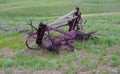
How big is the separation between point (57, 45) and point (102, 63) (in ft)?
5.87

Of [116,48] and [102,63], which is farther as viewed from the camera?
[116,48]

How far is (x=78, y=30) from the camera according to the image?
10703 millimetres

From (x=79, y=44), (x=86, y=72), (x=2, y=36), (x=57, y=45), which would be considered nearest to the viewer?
(x=86, y=72)

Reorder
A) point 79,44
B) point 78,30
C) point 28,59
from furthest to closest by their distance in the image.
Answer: point 78,30 → point 79,44 → point 28,59

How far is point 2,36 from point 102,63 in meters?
5.81

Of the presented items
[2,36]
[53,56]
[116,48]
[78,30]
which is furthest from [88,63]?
[2,36]

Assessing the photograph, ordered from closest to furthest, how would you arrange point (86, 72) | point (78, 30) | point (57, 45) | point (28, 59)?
point (86, 72)
point (28, 59)
point (57, 45)
point (78, 30)

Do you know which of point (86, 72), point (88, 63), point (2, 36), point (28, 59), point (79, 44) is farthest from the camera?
point (2, 36)

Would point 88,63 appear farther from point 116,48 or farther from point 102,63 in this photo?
point 116,48

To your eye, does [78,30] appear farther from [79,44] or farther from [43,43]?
[43,43]

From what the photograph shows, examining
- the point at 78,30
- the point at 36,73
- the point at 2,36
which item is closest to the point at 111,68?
the point at 36,73

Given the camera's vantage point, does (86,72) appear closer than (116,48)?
Yes

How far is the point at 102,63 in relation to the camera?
26.2 ft

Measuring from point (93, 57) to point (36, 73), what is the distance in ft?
6.75
